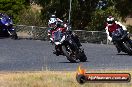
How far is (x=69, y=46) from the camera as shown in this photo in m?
20.0

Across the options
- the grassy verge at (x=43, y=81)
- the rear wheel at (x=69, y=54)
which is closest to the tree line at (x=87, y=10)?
the rear wheel at (x=69, y=54)

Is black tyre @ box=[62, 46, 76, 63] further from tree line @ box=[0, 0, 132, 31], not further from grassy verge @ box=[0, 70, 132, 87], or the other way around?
tree line @ box=[0, 0, 132, 31]

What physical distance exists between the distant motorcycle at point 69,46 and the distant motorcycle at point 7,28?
14301 mm

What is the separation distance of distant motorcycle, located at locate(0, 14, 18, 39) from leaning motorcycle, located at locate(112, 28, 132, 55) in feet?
37.7

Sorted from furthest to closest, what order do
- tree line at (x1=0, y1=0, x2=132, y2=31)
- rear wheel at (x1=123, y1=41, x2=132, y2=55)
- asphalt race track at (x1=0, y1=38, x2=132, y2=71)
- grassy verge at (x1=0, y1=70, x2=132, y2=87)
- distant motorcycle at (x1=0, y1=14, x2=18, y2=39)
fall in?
tree line at (x1=0, y1=0, x2=132, y2=31)
distant motorcycle at (x1=0, y1=14, x2=18, y2=39)
rear wheel at (x1=123, y1=41, x2=132, y2=55)
asphalt race track at (x1=0, y1=38, x2=132, y2=71)
grassy verge at (x1=0, y1=70, x2=132, y2=87)

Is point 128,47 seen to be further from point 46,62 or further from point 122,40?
point 46,62

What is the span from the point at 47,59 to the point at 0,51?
15.1ft

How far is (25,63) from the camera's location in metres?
19.3

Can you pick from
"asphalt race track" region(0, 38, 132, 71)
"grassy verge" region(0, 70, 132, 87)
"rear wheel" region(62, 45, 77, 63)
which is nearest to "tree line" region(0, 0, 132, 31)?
"asphalt race track" region(0, 38, 132, 71)

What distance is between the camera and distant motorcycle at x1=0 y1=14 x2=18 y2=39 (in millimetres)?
34259

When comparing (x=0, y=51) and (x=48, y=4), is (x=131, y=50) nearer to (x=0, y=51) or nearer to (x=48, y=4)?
(x=0, y=51)

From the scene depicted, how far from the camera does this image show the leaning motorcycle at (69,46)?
19781mm

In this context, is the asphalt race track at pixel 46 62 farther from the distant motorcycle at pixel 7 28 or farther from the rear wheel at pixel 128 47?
the distant motorcycle at pixel 7 28

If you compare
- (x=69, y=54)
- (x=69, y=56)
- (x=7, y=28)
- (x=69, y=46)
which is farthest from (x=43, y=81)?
(x=7, y=28)
